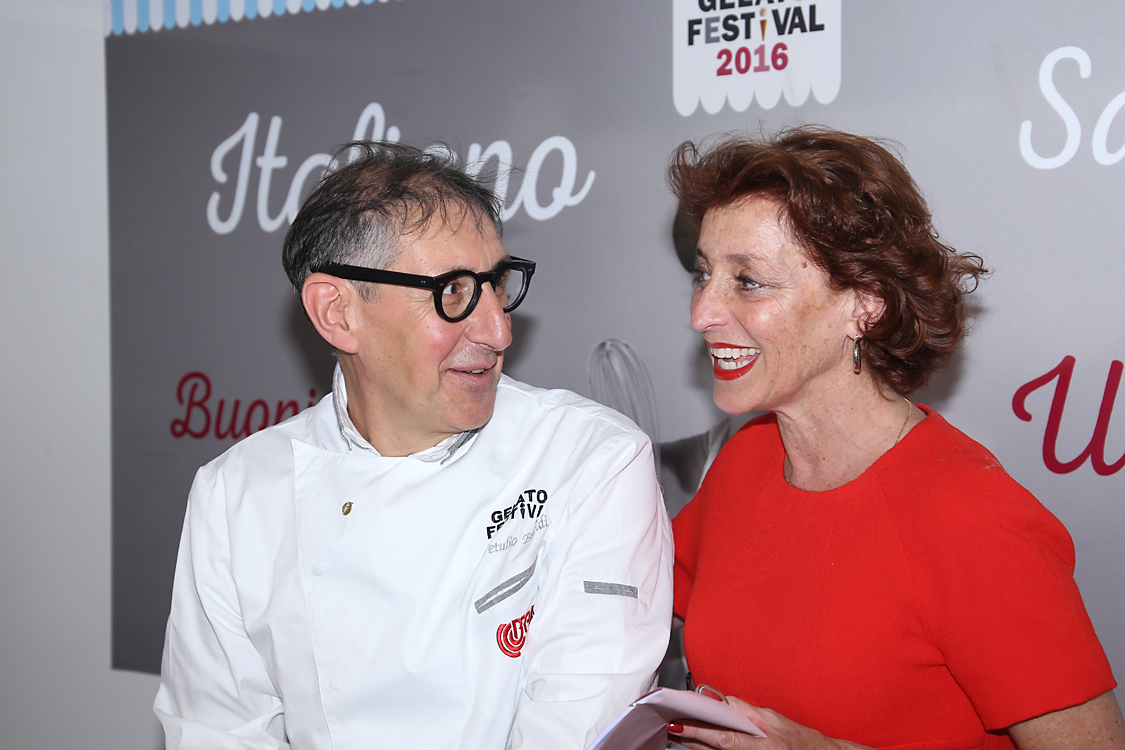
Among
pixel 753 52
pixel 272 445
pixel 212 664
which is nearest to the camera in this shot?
pixel 212 664

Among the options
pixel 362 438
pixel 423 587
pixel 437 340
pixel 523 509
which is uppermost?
pixel 437 340

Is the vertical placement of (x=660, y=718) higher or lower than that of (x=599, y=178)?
lower

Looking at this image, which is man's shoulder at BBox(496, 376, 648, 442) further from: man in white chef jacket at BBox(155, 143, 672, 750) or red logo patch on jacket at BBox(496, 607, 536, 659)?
red logo patch on jacket at BBox(496, 607, 536, 659)

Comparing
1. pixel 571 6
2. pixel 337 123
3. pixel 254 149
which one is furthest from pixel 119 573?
pixel 571 6

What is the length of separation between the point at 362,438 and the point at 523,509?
34cm

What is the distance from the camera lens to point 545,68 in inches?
80.4

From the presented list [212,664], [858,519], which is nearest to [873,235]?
[858,519]

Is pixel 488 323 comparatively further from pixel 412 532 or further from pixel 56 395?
pixel 56 395

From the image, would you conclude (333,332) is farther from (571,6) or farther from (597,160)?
(571,6)

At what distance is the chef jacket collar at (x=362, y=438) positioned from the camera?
1478 millimetres

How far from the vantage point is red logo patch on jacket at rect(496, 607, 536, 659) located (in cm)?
136

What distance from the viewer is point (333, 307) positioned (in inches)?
57.6

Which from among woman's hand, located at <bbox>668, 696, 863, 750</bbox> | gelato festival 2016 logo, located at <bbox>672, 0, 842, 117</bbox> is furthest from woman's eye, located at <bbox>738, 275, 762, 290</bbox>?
gelato festival 2016 logo, located at <bbox>672, 0, 842, 117</bbox>

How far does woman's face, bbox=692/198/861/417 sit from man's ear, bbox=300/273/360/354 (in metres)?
0.60
